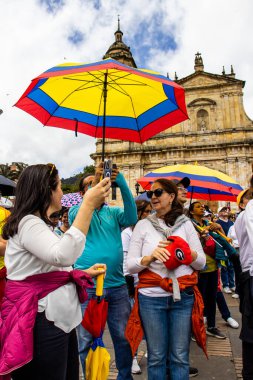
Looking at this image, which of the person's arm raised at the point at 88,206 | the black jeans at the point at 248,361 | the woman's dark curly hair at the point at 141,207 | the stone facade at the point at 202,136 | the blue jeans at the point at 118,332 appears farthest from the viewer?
the stone facade at the point at 202,136

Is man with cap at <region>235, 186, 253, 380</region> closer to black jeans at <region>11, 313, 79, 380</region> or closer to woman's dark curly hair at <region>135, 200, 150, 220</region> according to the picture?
black jeans at <region>11, 313, 79, 380</region>

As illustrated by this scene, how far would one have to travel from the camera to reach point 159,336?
2418 millimetres

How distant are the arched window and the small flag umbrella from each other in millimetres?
29490

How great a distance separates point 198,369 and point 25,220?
308cm

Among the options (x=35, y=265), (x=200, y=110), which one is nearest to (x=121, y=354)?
(x=35, y=265)

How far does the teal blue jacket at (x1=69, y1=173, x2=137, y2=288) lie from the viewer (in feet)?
9.16

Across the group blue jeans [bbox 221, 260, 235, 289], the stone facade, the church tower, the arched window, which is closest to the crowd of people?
blue jeans [bbox 221, 260, 235, 289]

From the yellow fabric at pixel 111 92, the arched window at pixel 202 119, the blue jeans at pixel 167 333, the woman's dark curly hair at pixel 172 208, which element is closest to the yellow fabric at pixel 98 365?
the blue jeans at pixel 167 333

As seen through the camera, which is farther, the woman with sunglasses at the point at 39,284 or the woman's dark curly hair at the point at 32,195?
the woman's dark curly hair at the point at 32,195

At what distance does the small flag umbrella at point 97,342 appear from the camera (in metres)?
2.03

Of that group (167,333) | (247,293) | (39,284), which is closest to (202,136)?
(247,293)

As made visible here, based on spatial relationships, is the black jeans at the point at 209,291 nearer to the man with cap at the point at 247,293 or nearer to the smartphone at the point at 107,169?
the man with cap at the point at 247,293

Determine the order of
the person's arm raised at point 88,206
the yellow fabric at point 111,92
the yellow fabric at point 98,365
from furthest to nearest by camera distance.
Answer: the yellow fabric at point 111,92 < the yellow fabric at point 98,365 < the person's arm raised at point 88,206

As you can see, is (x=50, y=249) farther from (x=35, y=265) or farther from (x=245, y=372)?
(x=245, y=372)
